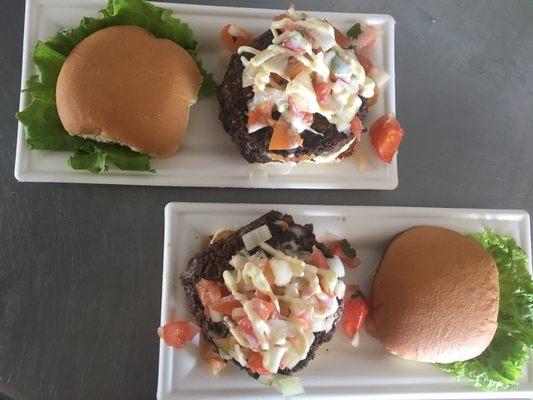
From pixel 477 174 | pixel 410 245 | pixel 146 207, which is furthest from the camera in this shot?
pixel 477 174

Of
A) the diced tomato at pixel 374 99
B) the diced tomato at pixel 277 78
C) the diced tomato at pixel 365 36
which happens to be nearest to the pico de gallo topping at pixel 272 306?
the diced tomato at pixel 277 78

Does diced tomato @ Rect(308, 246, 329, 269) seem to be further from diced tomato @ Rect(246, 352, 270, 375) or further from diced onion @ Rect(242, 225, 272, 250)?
diced tomato @ Rect(246, 352, 270, 375)

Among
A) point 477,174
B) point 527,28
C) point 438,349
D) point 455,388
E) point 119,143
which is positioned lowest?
point 455,388

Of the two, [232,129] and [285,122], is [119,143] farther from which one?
[285,122]

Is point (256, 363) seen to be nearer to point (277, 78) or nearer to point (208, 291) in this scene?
point (208, 291)

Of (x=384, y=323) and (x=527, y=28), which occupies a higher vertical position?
(x=527, y=28)

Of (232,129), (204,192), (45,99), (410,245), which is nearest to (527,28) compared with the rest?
(410,245)

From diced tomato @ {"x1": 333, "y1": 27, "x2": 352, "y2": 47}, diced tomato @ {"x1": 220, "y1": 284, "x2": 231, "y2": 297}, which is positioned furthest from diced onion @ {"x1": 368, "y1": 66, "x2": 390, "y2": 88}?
diced tomato @ {"x1": 220, "y1": 284, "x2": 231, "y2": 297}
